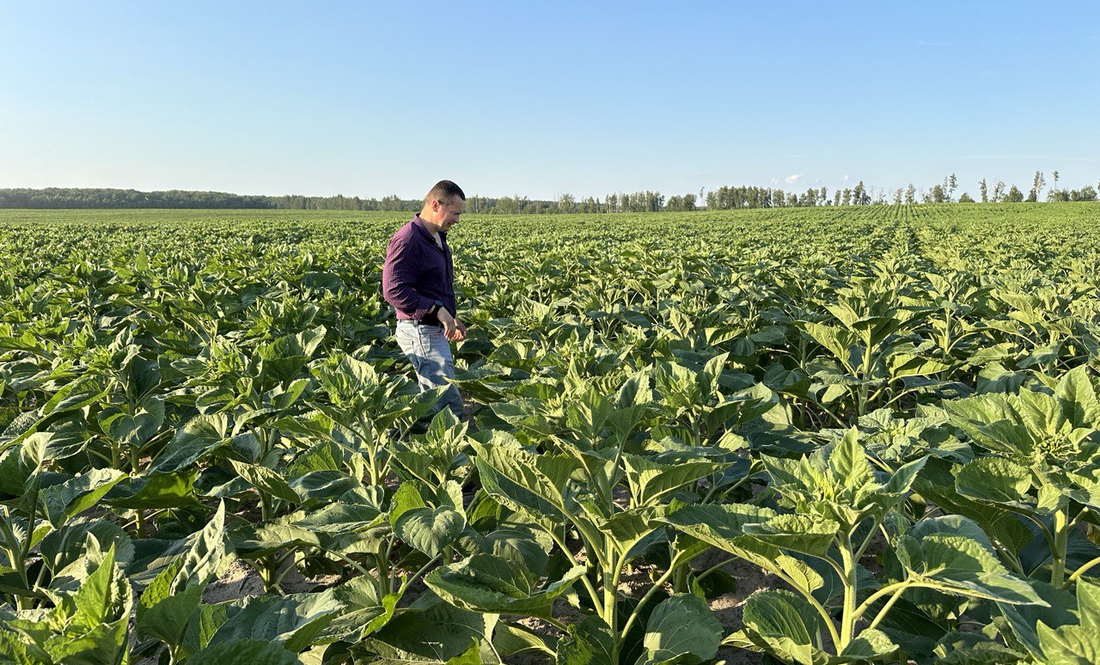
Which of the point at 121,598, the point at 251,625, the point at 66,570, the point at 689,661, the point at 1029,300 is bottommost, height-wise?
the point at 689,661

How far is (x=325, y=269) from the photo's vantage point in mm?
9375

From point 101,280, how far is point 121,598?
8942 mm

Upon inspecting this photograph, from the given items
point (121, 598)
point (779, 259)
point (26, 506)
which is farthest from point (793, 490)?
point (779, 259)

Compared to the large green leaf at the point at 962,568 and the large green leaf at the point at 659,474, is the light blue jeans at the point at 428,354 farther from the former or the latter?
the large green leaf at the point at 962,568

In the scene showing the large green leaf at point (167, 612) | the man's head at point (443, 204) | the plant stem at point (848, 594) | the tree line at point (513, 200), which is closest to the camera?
the large green leaf at point (167, 612)

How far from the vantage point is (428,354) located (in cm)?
489

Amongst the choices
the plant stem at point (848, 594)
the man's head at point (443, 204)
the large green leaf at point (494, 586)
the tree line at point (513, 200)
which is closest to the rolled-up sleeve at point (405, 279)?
the man's head at point (443, 204)

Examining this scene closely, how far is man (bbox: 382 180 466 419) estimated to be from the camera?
471 cm

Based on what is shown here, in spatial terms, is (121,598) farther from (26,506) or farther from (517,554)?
(26,506)

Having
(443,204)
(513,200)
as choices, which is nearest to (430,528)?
(443,204)

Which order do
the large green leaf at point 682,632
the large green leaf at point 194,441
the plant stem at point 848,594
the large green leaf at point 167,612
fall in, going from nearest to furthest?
1. the large green leaf at point 167,612
2. the plant stem at point 848,594
3. the large green leaf at point 682,632
4. the large green leaf at point 194,441

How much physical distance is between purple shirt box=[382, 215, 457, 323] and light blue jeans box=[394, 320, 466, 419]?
9 cm

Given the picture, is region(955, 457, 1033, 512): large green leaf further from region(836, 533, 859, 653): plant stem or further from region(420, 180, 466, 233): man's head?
region(420, 180, 466, 233): man's head

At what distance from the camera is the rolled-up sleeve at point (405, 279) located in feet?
15.4
